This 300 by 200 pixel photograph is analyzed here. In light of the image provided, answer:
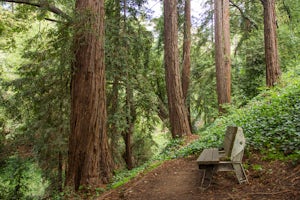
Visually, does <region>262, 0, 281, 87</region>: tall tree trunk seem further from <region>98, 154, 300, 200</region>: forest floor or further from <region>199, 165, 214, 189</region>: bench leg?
<region>199, 165, 214, 189</region>: bench leg

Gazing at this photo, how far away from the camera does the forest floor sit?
3.70 m

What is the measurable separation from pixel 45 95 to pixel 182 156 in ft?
14.5

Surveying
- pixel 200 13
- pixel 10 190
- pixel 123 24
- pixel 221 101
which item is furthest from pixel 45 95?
pixel 200 13

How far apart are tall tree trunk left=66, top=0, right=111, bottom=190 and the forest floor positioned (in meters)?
0.93

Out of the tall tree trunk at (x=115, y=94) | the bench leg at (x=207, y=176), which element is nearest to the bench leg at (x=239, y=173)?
the bench leg at (x=207, y=176)

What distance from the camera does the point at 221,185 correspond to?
14.5 feet

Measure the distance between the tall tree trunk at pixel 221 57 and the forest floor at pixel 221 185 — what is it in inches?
233

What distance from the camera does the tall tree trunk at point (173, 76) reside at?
31.3 feet

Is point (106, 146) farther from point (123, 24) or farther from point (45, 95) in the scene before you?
point (123, 24)

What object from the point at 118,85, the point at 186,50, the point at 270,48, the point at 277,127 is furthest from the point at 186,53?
the point at 277,127

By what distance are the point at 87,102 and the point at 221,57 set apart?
23.5 ft

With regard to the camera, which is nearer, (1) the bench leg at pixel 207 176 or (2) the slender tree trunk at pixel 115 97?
(1) the bench leg at pixel 207 176

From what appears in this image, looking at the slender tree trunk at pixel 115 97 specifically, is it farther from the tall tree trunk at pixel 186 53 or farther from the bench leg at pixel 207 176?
the bench leg at pixel 207 176

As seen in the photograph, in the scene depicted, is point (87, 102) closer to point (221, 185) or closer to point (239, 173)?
point (221, 185)
